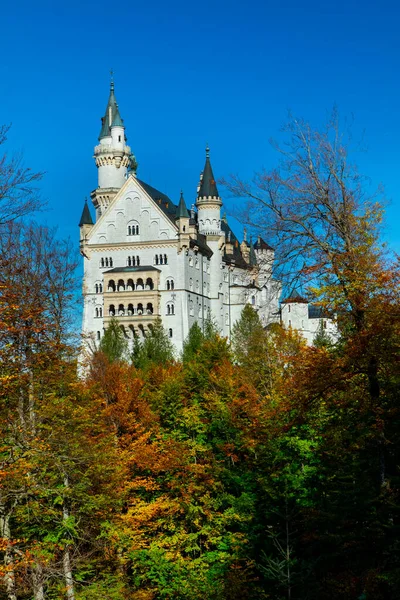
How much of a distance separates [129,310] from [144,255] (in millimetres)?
7768

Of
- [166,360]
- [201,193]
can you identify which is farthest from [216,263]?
[166,360]

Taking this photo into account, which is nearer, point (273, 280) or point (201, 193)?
point (273, 280)

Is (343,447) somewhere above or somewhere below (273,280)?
below

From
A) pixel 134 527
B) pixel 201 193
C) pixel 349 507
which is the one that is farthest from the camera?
pixel 201 193

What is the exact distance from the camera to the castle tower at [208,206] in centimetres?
10239

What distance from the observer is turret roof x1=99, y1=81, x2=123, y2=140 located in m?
105

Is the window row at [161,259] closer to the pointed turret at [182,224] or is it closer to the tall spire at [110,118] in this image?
the pointed turret at [182,224]

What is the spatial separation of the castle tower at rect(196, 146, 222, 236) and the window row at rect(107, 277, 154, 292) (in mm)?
14510

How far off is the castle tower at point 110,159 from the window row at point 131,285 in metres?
15.0

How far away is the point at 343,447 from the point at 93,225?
82526mm

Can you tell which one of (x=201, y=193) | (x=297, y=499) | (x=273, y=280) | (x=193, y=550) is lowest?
(x=193, y=550)

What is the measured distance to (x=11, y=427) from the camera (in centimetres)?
2041

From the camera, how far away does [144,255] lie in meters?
95.9

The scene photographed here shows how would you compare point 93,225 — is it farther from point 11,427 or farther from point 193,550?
point 11,427
